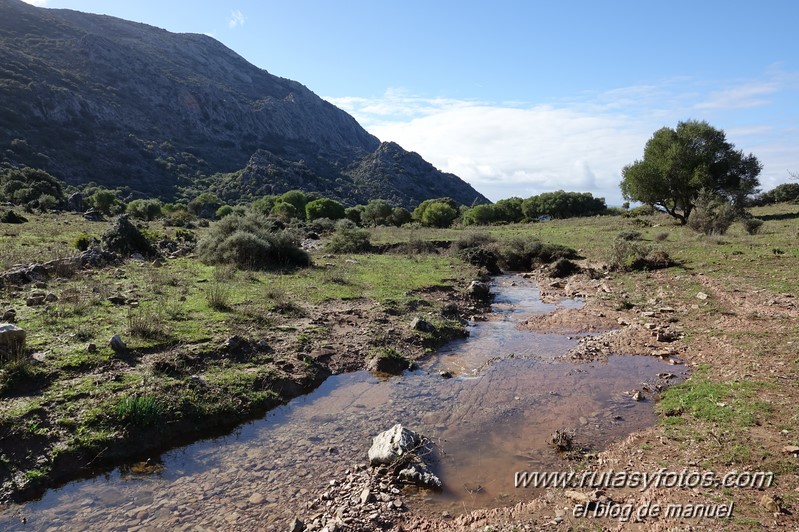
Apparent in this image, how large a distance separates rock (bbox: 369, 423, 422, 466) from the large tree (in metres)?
43.6

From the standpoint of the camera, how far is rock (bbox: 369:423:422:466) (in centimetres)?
727

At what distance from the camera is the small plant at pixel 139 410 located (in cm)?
790

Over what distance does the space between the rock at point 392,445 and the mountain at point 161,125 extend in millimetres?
89537

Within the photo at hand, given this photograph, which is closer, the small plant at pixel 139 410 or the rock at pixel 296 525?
the rock at pixel 296 525

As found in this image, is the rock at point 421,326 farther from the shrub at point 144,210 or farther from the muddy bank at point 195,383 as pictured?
the shrub at point 144,210

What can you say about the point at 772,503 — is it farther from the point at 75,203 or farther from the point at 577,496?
the point at 75,203

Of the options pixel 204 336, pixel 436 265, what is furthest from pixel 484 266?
pixel 204 336

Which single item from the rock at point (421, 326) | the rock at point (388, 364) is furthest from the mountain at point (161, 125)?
the rock at point (388, 364)

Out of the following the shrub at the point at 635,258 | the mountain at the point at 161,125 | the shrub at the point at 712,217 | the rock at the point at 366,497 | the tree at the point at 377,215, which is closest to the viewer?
the rock at the point at 366,497

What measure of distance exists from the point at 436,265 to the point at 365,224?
4039 cm

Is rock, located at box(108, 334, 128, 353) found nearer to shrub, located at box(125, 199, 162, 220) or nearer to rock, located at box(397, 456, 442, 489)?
rock, located at box(397, 456, 442, 489)

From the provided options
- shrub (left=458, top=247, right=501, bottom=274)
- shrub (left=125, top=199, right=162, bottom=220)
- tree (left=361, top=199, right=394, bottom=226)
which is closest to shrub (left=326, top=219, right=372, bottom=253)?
shrub (left=458, top=247, right=501, bottom=274)

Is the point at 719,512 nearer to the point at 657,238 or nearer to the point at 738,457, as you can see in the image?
the point at 738,457

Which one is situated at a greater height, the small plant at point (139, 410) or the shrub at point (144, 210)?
the shrub at point (144, 210)
